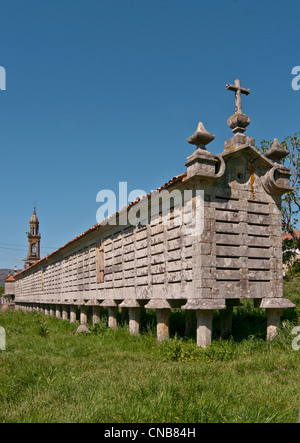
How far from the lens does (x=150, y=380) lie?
18.8 feet

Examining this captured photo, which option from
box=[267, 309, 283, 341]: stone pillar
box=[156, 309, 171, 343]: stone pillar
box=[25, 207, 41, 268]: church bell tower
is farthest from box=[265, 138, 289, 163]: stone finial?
box=[25, 207, 41, 268]: church bell tower

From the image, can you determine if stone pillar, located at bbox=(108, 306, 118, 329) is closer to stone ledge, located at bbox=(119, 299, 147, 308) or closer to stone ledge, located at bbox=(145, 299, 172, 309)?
stone ledge, located at bbox=(119, 299, 147, 308)

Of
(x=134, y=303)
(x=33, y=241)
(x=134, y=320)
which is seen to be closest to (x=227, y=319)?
(x=134, y=303)

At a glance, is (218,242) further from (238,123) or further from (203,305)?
(238,123)

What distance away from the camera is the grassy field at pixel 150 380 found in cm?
446

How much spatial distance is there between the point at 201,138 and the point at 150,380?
467 cm

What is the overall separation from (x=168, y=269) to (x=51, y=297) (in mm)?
15577

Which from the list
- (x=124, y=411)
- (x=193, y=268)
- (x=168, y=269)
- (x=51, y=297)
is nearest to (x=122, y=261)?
(x=168, y=269)

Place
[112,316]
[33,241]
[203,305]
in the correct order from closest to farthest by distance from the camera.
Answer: [203,305]
[112,316]
[33,241]

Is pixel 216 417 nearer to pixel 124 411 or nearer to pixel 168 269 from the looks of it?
pixel 124 411

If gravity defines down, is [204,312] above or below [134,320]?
above

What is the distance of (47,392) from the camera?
219 inches

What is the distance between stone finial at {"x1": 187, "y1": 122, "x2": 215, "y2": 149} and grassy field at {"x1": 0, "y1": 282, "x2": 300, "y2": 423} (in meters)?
3.74

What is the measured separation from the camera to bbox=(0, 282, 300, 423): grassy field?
14.6ft
